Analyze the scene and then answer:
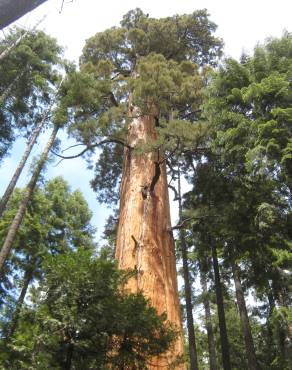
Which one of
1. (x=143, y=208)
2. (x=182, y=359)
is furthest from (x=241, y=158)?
(x=182, y=359)

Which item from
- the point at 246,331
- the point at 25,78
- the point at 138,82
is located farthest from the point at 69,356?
the point at 25,78

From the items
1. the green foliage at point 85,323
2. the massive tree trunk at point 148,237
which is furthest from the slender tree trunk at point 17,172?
the green foliage at point 85,323

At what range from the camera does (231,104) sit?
8016 mm

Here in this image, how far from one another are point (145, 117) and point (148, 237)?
4163 millimetres

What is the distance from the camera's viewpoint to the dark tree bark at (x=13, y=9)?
6.07ft

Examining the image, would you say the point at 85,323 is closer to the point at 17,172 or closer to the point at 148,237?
the point at 148,237

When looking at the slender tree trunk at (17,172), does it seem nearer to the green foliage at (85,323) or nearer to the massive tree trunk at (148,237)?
the massive tree trunk at (148,237)

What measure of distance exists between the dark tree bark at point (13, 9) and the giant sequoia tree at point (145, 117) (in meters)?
4.74

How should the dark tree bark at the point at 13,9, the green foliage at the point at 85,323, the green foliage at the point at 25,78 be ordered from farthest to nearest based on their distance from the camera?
the green foliage at the point at 25,78, the green foliage at the point at 85,323, the dark tree bark at the point at 13,9

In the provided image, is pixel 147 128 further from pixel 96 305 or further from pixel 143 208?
pixel 96 305

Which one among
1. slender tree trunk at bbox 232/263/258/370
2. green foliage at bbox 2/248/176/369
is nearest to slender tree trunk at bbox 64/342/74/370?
green foliage at bbox 2/248/176/369

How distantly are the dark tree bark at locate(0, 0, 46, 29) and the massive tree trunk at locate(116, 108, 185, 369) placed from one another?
414cm

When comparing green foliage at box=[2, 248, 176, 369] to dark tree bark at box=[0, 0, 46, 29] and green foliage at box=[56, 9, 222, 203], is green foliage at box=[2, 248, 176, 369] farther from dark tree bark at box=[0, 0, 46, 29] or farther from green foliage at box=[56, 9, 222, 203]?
green foliage at box=[56, 9, 222, 203]

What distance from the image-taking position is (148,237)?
23.3 feet
